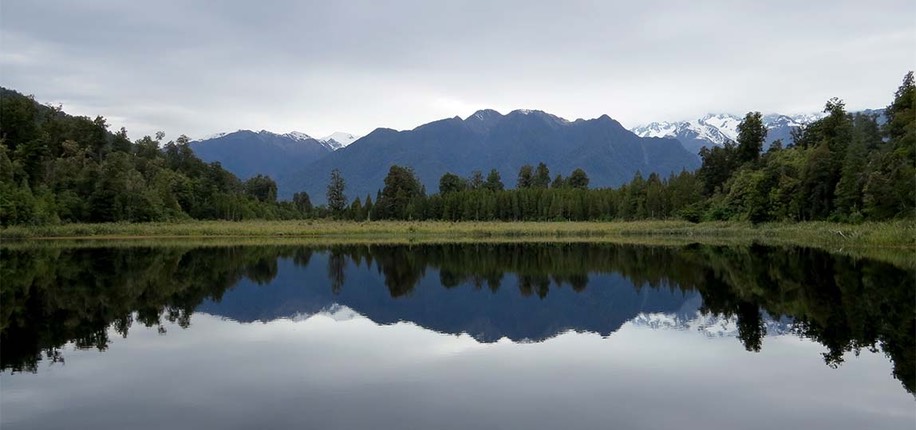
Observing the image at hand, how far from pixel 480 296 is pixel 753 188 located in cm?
6094

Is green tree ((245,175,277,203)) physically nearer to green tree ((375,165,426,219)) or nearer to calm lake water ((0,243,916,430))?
green tree ((375,165,426,219))

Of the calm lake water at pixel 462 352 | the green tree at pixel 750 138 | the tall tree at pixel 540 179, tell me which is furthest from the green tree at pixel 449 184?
the calm lake water at pixel 462 352

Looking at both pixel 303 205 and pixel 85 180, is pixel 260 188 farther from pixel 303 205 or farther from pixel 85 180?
pixel 85 180

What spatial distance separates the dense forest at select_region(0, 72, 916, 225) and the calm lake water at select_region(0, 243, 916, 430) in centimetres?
3521

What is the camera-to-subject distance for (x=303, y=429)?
830 cm

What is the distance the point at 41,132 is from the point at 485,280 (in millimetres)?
82656

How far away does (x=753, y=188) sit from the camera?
244ft

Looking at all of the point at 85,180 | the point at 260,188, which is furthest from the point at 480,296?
the point at 260,188

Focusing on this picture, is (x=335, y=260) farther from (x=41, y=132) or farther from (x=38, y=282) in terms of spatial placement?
(x=41, y=132)

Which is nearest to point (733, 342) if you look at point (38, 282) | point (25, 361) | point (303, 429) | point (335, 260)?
point (303, 429)

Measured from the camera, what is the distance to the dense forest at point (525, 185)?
58.8 meters

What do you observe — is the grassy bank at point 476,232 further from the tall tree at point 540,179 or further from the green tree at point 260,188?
the green tree at point 260,188

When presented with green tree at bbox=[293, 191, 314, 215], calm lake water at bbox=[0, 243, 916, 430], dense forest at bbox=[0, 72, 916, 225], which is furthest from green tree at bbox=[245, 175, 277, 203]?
calm lake water at bbox=[0, 243, 916, 430]

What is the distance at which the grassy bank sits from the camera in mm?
56972
